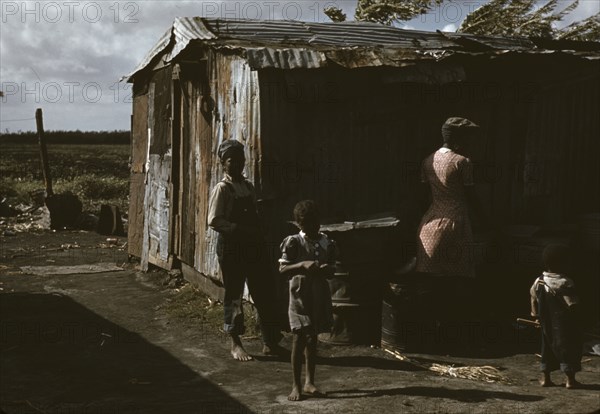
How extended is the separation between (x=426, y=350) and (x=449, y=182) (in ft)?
5.79

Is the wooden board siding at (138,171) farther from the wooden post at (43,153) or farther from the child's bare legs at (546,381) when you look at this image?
the child's bare legs at (546,381)

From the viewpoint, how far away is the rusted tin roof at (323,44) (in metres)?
8.60

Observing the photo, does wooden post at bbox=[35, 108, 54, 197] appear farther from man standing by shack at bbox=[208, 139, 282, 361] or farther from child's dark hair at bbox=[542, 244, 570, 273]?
child's dark hair at bbox=[542, 244, 570, 273]

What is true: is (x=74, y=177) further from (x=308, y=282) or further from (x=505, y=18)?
(x=308, y=282)

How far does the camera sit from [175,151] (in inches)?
471

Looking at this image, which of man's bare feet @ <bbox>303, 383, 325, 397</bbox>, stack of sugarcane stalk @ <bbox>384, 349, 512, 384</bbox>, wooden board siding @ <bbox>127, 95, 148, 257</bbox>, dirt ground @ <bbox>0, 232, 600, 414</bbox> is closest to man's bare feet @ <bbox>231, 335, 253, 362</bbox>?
dirt ground @ <bbox>0, 232, 600, 414</bbox>

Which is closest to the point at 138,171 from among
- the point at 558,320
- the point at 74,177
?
the point at 558,320

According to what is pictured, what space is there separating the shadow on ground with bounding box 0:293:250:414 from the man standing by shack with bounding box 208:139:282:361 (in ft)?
2.77

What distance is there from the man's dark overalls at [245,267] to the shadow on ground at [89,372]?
0.82 meters

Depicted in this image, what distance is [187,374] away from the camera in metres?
7.38

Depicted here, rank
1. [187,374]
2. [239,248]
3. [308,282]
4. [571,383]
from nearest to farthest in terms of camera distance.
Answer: [308,282] → [571,383] → [187,374] → [239,248]

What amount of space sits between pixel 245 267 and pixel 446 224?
83.9 inches

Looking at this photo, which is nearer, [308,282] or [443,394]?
[443,394]

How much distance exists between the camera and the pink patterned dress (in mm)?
8023
